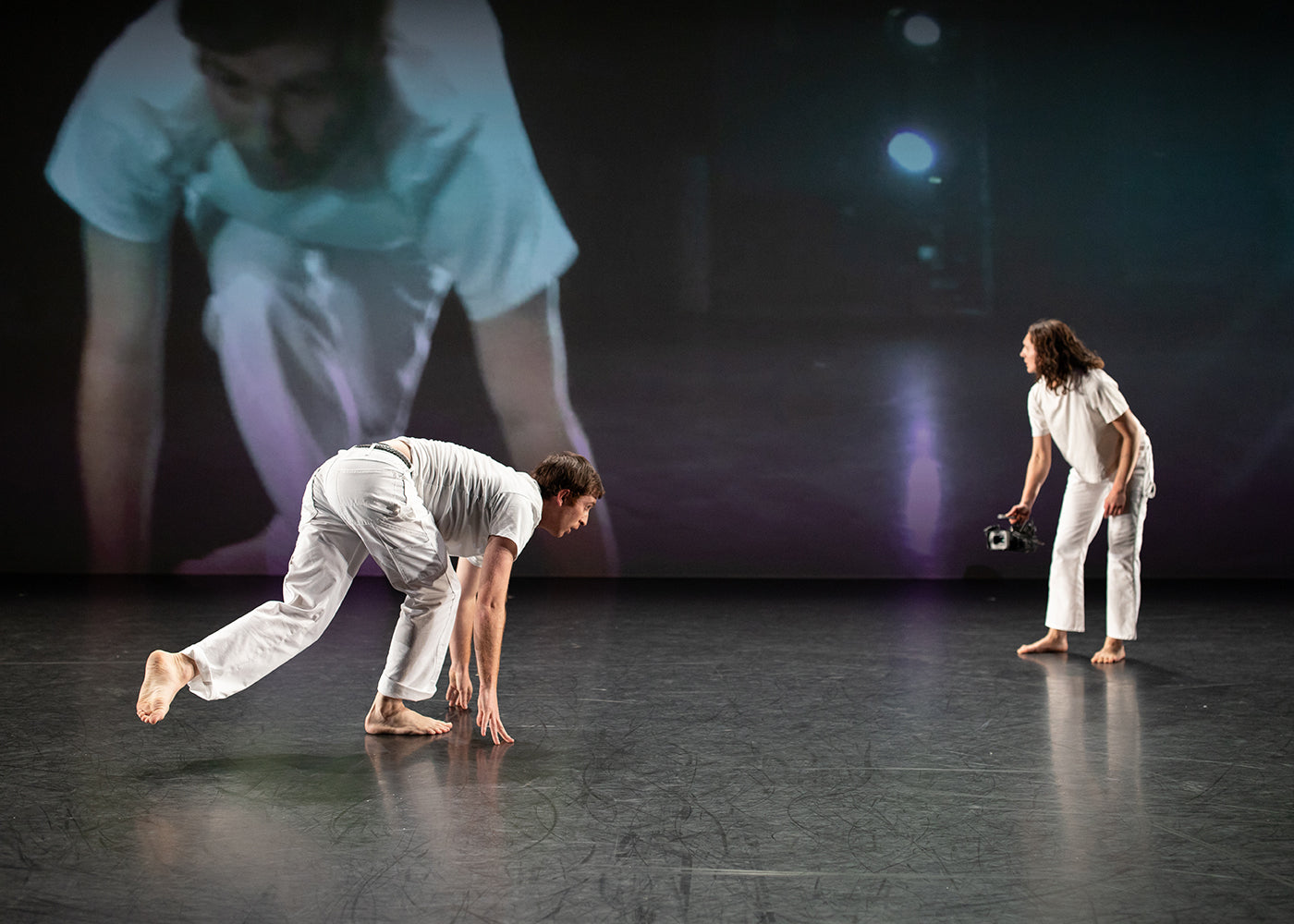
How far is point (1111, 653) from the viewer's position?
154 inches

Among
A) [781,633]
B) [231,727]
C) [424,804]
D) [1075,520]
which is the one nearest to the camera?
[424,804]

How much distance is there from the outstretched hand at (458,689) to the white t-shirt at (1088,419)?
2132 mm

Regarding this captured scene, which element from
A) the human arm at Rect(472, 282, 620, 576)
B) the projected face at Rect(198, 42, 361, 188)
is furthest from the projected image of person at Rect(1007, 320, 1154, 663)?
the projected face at Rect(198, 42, 361, 188)

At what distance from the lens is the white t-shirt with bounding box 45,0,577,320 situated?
622cm

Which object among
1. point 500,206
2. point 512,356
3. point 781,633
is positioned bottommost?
point 781,633

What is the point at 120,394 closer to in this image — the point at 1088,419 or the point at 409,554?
the point at 409,554

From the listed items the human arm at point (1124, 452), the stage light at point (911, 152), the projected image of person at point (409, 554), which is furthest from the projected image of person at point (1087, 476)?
the stage light at point (911, 152)

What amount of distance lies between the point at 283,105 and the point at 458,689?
166 inches

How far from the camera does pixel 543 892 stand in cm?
188

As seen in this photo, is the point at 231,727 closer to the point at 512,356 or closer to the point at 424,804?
the point at 424,804

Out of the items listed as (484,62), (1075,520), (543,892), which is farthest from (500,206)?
(543,892)

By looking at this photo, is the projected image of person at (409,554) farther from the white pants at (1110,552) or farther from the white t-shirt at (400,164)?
the white t-shirt at (400,164)

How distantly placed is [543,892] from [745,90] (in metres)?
5.11

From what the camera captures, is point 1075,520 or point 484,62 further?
point 484,62
